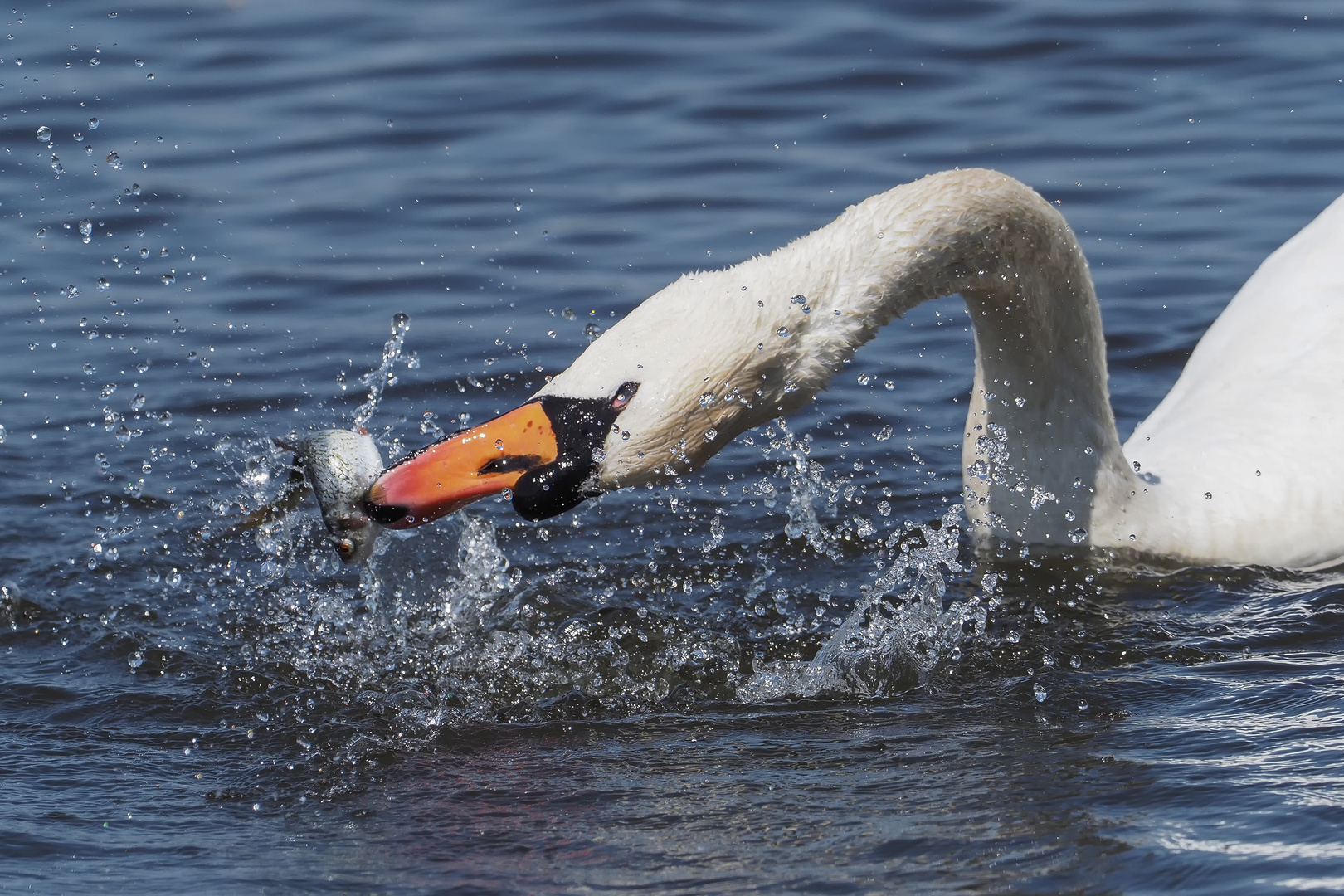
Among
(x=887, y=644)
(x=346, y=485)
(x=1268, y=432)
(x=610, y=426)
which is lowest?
(x=887, y=644)

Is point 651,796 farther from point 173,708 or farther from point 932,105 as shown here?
point 932,105

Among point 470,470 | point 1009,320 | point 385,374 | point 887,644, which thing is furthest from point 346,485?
point 385,374

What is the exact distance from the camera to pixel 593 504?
7371 millimetres

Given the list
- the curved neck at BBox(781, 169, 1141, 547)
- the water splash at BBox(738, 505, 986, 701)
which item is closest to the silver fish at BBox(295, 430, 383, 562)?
the water splash at BBox(738, 505, 986, 701)

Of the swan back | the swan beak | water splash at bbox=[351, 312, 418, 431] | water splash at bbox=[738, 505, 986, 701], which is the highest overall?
the swan beak

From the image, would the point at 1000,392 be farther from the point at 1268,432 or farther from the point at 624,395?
the point at 624,395

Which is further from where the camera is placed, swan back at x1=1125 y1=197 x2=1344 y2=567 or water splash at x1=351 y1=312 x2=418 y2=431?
water splash at x1=351 y1=312 x2=418 y2=431

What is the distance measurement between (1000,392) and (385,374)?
3.42 meters

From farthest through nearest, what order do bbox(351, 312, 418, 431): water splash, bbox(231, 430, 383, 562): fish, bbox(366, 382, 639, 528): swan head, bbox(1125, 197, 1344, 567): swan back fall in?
bbox(351, 312, 418, 431): water splash < bbox(1125, 197, 1344, 567): swan back < bbox(231, 430, 383, 562): fish < bbox(366, 382, 639, 528): swan head

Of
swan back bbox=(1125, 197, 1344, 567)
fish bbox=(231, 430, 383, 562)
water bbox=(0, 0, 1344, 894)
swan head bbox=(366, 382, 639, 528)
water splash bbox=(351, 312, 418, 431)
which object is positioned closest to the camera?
water bbox=(0, 0, 1344, 894)

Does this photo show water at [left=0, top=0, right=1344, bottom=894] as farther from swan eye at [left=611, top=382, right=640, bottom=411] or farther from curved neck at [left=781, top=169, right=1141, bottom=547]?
swan eye at [left=611, top=382, right=640, bottom=411]

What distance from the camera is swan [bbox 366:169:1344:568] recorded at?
15.7ft

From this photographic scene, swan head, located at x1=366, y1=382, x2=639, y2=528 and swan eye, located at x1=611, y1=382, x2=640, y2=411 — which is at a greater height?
swan eye, located at x1=611, y1=382, x2=640, y2=411

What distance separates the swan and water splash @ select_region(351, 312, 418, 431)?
272cm
